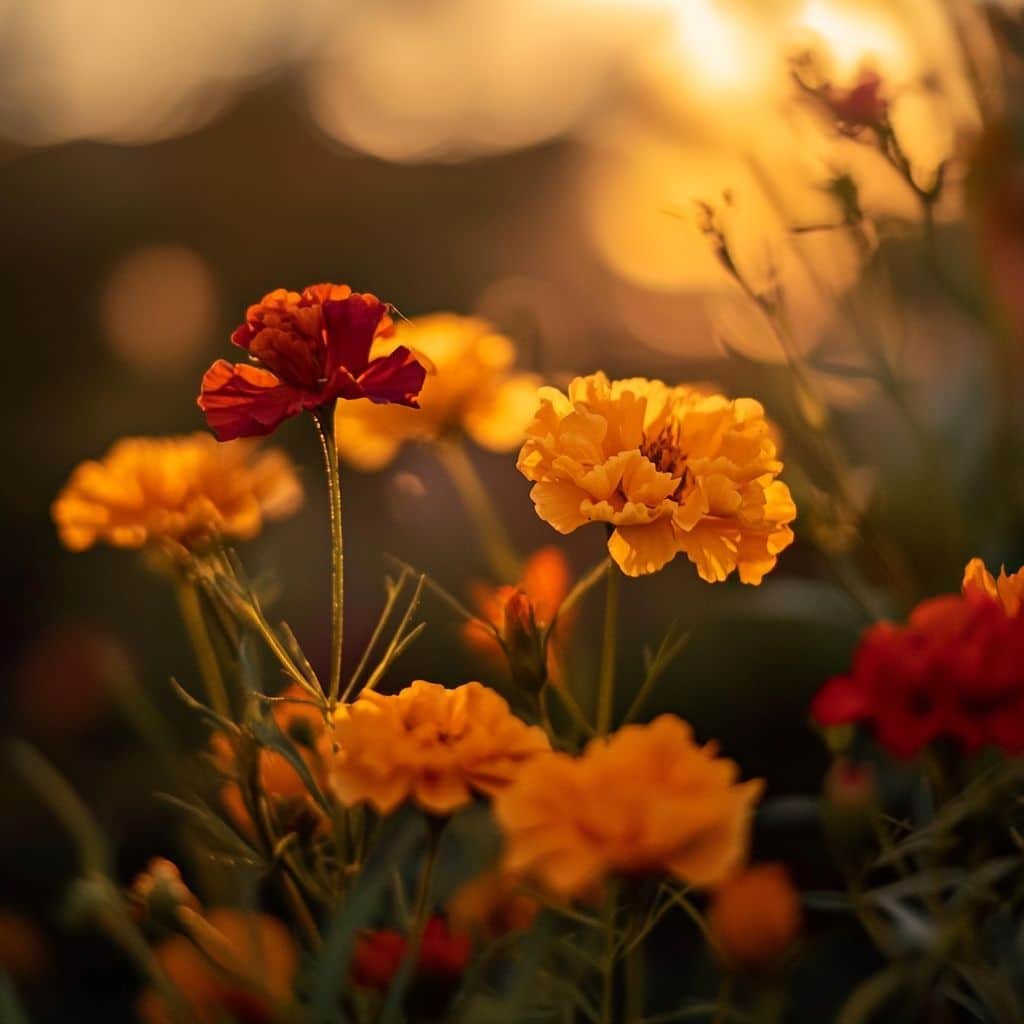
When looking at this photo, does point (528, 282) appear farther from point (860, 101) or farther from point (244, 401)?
point (244, 401)

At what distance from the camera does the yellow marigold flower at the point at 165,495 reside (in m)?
0.66

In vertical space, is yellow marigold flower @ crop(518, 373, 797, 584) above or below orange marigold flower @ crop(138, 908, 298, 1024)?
above

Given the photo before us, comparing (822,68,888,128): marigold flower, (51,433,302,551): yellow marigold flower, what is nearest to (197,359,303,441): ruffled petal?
(51,433,302,551): yellow marigold flower

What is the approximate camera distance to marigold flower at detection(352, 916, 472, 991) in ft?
1.37

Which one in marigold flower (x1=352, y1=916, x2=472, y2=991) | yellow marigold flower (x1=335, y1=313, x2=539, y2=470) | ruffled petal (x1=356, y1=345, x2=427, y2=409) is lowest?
yellow marigold flower (x1=335, y1=313, x2=539, y2=470)

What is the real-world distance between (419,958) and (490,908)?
0.13 meters

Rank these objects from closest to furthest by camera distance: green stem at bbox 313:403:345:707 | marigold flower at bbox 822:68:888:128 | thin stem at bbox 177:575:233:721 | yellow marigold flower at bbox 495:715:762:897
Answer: yellow marigold flower at bbox 495:715:762:897 < green stem at bbox 313:403:345:707 < thin stem at bbox 177:575:233:721 < marigold flower at bbox 822:68:888:128

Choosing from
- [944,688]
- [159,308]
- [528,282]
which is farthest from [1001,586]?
[159,308]

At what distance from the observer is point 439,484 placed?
1.67 metres

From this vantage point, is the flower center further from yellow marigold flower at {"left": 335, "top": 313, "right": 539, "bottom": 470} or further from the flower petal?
yellow marigold flower at {"left": 335, "top": 313, "right": 539, "bottom": 470}

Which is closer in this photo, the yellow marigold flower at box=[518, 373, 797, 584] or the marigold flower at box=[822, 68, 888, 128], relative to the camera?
the yellow marigold flower at box=[518, 373, 797, 584]

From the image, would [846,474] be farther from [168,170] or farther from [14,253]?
[168,170]

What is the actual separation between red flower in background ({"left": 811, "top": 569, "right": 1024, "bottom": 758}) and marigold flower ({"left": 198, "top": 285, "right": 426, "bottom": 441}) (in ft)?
0.70

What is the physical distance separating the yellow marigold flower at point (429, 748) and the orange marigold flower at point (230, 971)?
0.07 meters
